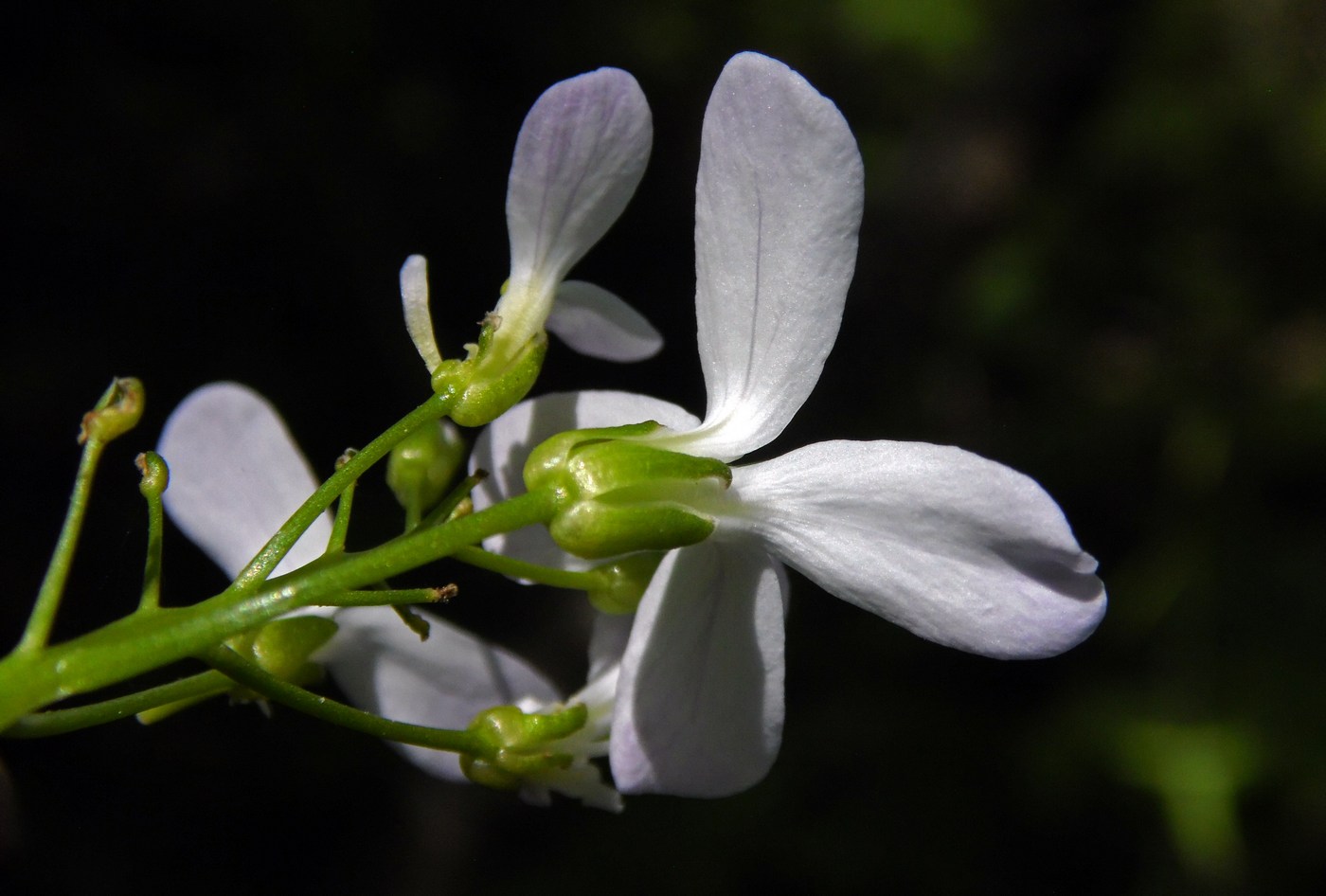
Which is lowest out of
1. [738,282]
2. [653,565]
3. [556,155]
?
[653,565]

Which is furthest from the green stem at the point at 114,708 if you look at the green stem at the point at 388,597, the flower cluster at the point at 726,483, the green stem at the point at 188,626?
the flower cluster at the point at 726,483

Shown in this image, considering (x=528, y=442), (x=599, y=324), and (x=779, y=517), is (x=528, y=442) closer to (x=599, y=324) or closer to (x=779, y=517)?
A: (x=599, y=324)

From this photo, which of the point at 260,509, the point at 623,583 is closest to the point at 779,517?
the point at 623,583

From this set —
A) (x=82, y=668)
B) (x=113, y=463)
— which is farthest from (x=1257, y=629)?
(x=82, y=668)

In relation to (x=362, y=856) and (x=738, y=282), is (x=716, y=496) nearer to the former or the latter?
(x=738, y=282)

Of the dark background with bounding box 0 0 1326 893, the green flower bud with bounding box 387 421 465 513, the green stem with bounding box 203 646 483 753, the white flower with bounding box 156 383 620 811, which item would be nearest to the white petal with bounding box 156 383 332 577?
the white flower with bounding box 156 383 620 811

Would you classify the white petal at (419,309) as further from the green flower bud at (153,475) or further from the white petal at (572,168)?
the green flower bud at (153,475)

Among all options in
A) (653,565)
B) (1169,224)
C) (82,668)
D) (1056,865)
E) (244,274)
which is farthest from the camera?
(1169,224)
